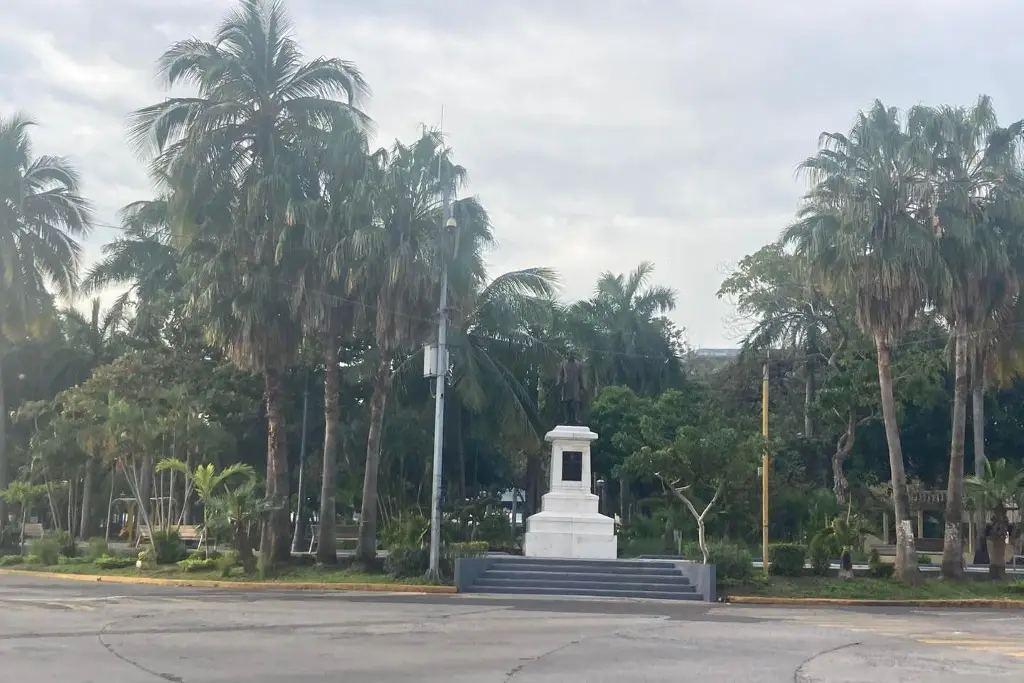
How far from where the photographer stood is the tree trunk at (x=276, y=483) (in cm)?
2742

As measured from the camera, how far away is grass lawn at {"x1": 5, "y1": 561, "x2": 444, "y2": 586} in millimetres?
25236

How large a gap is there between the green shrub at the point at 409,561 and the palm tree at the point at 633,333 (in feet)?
79.8

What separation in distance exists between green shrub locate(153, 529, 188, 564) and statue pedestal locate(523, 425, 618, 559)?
9.64 meters

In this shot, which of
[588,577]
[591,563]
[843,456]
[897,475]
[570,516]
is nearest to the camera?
[588,577]

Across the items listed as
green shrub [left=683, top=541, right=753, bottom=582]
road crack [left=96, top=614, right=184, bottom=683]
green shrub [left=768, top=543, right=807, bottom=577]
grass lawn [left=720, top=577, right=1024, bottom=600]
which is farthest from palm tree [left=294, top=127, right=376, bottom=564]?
road crack [left=96, top=614, right=184, bottom=683]

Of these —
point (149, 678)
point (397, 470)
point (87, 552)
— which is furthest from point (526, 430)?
point (149, 678)

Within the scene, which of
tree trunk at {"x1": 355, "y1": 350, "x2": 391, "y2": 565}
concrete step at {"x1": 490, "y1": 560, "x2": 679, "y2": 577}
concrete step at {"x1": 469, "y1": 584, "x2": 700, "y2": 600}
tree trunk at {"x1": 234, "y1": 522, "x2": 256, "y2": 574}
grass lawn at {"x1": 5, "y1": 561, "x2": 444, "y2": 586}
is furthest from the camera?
tree trunk at {"x1": 355, "y1": 350, "x2": 391, "y2": 565}

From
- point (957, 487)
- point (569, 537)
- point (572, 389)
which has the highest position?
point (572, 389)

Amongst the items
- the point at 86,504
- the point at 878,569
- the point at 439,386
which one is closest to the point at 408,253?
the point at 439,386

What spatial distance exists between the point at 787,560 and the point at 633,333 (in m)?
26.5

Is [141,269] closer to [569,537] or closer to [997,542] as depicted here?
[569,537]

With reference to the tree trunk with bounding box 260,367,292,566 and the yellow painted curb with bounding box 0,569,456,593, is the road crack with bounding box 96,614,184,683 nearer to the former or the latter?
the yellow painted curb with bounding box 0,569,456,593

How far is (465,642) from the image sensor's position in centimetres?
1405

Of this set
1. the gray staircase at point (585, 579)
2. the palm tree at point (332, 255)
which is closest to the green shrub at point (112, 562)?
the palm tree at point (332, 255)
